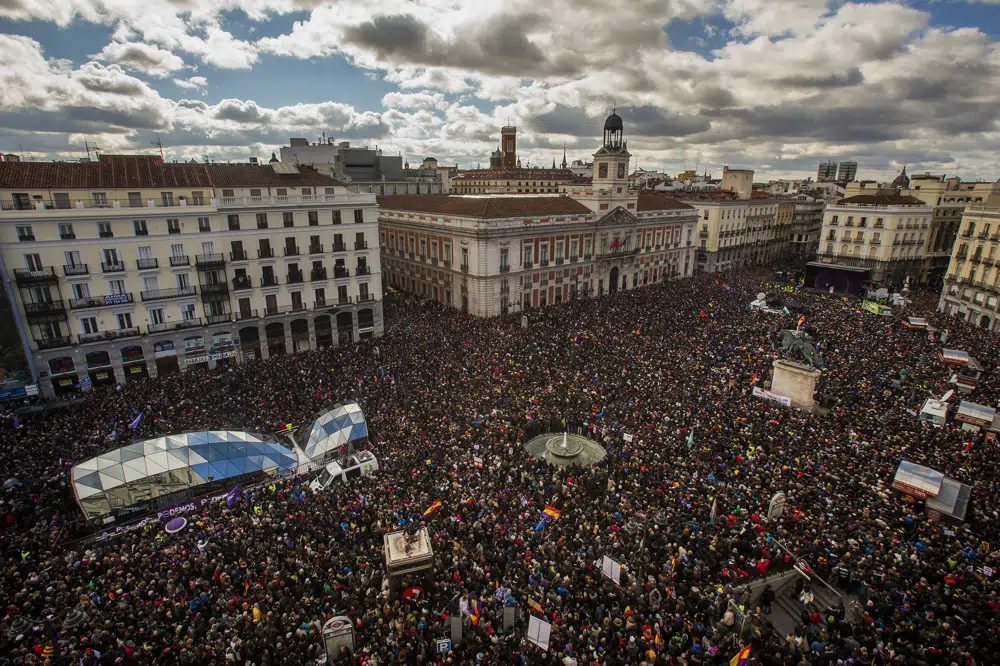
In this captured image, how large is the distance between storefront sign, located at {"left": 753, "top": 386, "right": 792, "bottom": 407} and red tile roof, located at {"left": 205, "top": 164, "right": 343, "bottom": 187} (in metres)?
33.2

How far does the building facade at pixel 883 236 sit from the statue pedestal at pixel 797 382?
1866 inches

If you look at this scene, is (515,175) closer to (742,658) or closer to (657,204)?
(657,204)


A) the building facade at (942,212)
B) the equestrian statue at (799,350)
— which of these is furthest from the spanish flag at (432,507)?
the building facade at (942,212)

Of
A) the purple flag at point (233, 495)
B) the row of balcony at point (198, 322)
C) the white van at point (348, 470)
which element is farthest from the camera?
the row of balcony at point (198, 322)

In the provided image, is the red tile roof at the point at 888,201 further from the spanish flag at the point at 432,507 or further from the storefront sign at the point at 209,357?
the storefront sign at the point at 209,357

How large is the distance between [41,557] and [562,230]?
46.9 m

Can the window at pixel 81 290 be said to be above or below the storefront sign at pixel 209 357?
above

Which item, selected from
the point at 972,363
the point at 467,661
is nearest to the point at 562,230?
the point at 972,363

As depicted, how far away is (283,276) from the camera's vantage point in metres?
37.4

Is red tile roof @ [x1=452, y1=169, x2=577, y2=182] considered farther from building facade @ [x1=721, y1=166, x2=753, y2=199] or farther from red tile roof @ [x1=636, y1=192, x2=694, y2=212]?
red tile roof @ [x1=636, y1=192, x2=694, y2=212]

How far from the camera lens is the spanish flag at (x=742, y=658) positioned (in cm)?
1268

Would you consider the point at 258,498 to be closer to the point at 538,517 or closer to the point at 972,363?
the point at 538,517

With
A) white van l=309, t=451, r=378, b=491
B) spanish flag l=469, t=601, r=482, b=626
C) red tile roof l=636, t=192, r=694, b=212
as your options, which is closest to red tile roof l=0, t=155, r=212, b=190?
white van l=309, t=451, r=378, b=491

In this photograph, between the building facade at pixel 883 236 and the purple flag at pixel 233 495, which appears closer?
the purple flag at pixel 233 495
